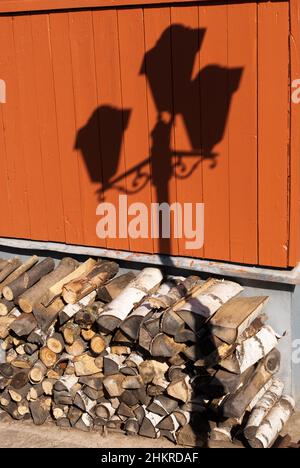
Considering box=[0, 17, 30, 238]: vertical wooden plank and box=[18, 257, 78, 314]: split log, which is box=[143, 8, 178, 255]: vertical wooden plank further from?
box=[0, 17, 30, 238]: vertical wooden plank

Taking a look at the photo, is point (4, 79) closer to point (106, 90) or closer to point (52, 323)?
point (106, 90)

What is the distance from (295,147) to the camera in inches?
227

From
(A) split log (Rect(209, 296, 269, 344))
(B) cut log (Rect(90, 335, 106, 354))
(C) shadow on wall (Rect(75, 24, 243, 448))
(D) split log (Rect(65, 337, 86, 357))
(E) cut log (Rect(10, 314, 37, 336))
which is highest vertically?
(C) shadow on wall (Rect(75, 24, 243, 448))

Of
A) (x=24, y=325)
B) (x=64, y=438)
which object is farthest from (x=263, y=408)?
(x=24, y=325)

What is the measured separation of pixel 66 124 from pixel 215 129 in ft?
5.11

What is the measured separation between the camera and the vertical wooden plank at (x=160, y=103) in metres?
6.12

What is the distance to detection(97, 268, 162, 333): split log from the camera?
20.1 feet

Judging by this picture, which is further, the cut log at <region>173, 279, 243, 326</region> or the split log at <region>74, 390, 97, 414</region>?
the split log at <region>74, 390, 97, 414</region>

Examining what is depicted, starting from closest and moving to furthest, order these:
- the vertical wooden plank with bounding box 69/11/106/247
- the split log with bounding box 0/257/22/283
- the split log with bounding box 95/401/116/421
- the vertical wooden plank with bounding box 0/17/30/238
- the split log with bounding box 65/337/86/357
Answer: the split log with bounding box 95/401/116/421
the split log with bounding box 65/337/86/357
the vertical wooden plank with bounding box 69/11/106/247
the vertical wooden plank with bounding box 0/17/30/238
the split log with bounding box 0/257/22/283

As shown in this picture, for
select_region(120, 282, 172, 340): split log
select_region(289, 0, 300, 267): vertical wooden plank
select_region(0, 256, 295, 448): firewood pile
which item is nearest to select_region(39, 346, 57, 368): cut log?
select_region(0, 256, 295, 448): firewood pile

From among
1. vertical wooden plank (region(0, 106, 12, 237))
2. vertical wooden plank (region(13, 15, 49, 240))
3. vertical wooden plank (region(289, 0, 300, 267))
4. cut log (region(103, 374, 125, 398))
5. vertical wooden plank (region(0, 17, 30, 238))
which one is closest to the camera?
vertical wooden plank (region(289, 0, 300, 267))

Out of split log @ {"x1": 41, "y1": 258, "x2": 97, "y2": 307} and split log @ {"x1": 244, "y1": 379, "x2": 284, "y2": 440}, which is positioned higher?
split log @ {"x1": 41, "y1": 258, "x2": 97, "y2": 307}

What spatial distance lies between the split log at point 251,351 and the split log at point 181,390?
406 millimetres

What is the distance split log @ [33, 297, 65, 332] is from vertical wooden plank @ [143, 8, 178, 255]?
44.1 inches
